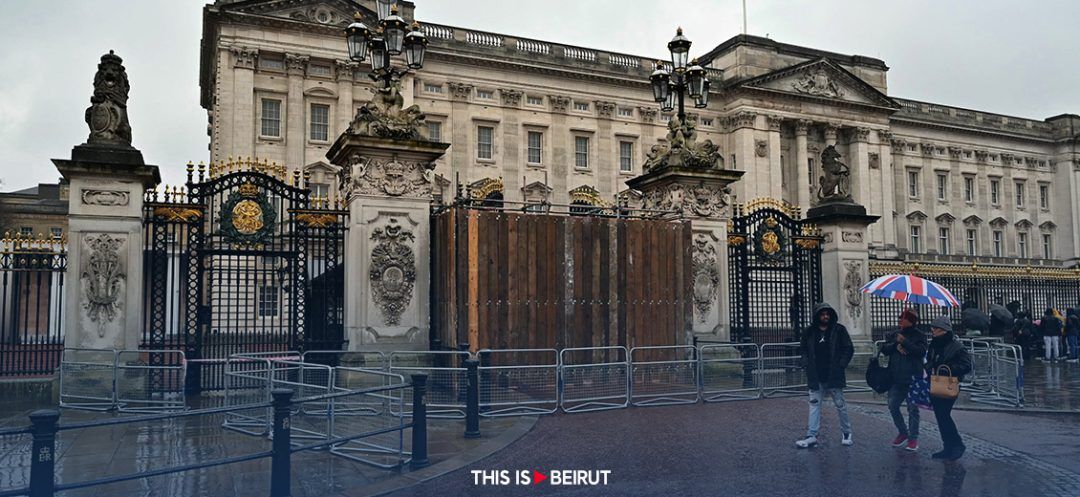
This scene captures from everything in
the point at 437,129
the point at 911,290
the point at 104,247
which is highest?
the point at 437,129

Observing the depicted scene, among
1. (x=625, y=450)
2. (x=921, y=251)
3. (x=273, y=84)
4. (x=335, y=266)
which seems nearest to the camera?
(x=625, y=450)

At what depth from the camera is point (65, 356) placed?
1176cm

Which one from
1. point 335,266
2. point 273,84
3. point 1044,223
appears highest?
point 273,84

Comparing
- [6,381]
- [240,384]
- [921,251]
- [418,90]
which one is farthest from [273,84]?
[921,251]

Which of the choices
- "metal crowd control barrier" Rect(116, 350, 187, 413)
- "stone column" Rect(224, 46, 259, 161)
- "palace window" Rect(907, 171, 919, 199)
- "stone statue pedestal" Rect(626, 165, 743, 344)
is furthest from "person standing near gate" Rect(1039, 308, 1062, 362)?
"palace window" Rect(907, 171, 919, 199)

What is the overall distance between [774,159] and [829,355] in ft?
151

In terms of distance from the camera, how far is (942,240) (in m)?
63.2

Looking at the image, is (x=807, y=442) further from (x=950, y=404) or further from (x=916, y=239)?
(x=916, y=239)

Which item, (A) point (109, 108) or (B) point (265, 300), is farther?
(B) point (265, 300)

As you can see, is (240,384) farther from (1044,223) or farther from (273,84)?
(1044,223)

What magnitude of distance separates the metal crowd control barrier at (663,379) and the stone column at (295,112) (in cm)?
2949

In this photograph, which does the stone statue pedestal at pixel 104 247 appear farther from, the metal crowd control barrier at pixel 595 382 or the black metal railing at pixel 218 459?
the metal crowd control barrier at pixel 595 382

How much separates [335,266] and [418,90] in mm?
32352

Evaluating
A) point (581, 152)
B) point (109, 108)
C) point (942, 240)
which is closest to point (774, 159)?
point (581, 152)
